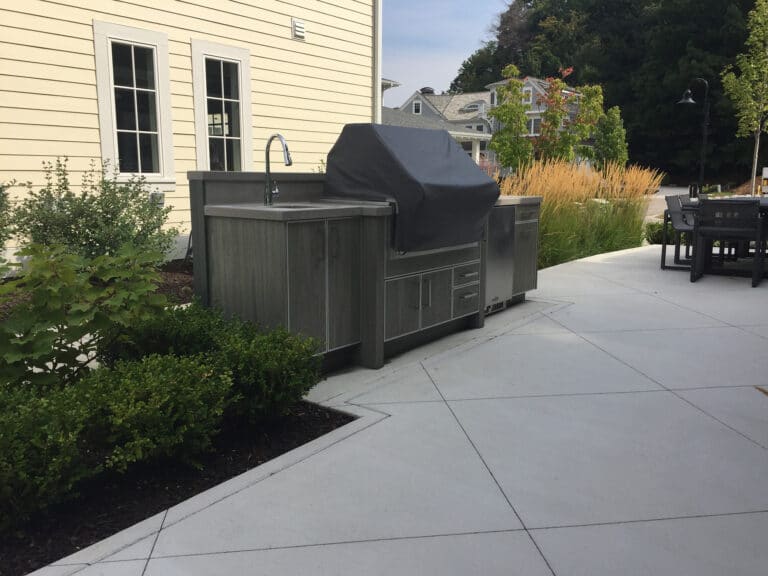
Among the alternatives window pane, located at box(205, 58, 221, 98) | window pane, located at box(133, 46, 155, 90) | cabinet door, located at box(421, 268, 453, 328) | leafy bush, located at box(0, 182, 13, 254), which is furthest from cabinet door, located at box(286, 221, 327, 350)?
window pane, located at box(205, 58, 221, 98)

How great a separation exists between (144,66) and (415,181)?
198 inches

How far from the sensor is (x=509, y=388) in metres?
4.20

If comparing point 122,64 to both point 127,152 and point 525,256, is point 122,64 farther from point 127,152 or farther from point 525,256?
point 525,256

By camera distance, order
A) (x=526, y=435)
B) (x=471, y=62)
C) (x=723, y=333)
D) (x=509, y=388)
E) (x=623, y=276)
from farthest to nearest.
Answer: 1. (x=471, y=62)
2. (x=623, y=276)
3. (x=723, y=333)
4. (x=509, y=388)
5. (x=526, y=435)

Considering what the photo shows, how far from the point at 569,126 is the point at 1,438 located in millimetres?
18986

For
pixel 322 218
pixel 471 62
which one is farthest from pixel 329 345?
pixel 471 62

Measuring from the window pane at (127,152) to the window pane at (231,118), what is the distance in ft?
4.68

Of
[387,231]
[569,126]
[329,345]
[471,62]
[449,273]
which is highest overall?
[471,62]

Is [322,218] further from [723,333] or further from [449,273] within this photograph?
[723,333]

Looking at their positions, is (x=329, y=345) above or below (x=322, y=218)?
below

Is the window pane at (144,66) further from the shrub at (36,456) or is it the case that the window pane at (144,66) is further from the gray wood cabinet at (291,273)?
the shrub at (36,456)

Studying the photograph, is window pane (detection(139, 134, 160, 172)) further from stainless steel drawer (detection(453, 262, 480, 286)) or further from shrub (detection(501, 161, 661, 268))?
shrub (detection(501, 161, 661, 268))

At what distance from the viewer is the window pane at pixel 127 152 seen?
7.64 metres

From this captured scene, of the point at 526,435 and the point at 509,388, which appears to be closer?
the point at 526,435
